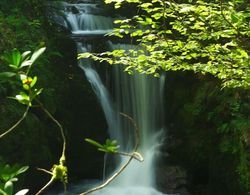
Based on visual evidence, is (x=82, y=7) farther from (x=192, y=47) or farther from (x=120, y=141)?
(x=192, y=47)

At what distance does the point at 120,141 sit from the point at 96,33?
326 centimetres

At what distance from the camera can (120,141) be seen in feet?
31.0

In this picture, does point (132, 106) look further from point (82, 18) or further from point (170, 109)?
point (82, 18)

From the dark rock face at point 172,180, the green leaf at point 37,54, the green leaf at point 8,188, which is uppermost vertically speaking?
the green leaf at point 37,54

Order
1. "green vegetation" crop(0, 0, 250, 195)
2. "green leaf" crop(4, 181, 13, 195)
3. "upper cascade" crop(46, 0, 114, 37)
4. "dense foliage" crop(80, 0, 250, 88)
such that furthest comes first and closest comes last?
"upper cascade" crop(46, 0, 114, 37), "green vegetation" crop(0, 0, 250, 195), "dense foliage" crop(80, 0, 250, 88), "green leaf" crop(4, 181, 13, 195)

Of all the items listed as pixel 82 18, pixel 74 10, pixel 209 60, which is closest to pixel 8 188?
pixel 209 60

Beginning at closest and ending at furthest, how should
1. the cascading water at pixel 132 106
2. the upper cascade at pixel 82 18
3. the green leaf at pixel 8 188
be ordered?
the green leaf at pixel 8 188
the cascading water at pixel 132 106
the upper cascade at pixel 82 18

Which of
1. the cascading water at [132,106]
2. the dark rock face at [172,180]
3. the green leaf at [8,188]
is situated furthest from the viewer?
the cascading water at [132,106]

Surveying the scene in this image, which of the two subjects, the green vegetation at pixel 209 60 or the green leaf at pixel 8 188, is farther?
the green vegetation at pixel 209 60

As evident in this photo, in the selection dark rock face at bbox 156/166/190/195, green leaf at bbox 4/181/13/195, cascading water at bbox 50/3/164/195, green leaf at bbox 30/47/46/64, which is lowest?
dark rock face at bbox 156/166/190/195

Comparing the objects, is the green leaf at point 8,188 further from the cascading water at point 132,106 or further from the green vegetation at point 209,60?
the cascading water at point 132,106

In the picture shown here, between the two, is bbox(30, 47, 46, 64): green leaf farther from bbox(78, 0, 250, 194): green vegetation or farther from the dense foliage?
the dense foliage

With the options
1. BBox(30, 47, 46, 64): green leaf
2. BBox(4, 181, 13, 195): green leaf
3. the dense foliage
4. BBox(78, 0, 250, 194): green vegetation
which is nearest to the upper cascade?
BBox(78, 0, 250, 194): green vegetation

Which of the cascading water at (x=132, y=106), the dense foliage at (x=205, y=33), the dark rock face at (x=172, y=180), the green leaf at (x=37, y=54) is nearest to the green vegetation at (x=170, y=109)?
the dense foliage at (x=205, y=33)
